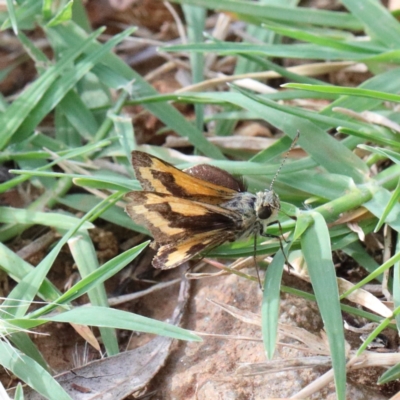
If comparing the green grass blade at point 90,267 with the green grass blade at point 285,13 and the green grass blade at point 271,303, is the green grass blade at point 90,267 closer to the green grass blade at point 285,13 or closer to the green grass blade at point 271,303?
the green grass blade at point 271,303

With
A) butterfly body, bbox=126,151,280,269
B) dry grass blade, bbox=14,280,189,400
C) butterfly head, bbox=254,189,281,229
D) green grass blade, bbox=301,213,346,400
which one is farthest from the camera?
butterfly head, bbox=254,189,281,229

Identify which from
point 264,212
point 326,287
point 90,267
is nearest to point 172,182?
point 264,212

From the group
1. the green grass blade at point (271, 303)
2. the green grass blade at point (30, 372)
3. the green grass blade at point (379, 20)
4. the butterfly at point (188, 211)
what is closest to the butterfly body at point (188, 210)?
the butterfly at point (188, 211)

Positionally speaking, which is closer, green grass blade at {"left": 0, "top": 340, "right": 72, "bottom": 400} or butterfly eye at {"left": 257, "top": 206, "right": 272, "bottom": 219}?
green grass blade at {"left": 0, "top": 340, "right": 72, "bottom": 400}

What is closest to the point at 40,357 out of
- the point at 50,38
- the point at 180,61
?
the point at 50,38

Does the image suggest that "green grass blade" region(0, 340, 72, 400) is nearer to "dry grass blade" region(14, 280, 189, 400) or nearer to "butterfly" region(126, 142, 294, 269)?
"dry grass blade" region(14, 280, 189, 400)

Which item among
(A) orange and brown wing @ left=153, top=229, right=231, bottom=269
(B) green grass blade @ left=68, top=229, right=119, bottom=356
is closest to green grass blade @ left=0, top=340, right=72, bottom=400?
(B) green grass blade @ left=68, top=229, right=119, bottom=356

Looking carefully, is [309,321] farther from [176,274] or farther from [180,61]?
[180,61]

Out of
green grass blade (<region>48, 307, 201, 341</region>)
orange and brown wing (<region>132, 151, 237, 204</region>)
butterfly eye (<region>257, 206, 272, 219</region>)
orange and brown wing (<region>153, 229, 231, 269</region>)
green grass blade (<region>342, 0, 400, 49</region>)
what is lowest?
green grass blade (<region>48, 307, 201, 341</region>)
